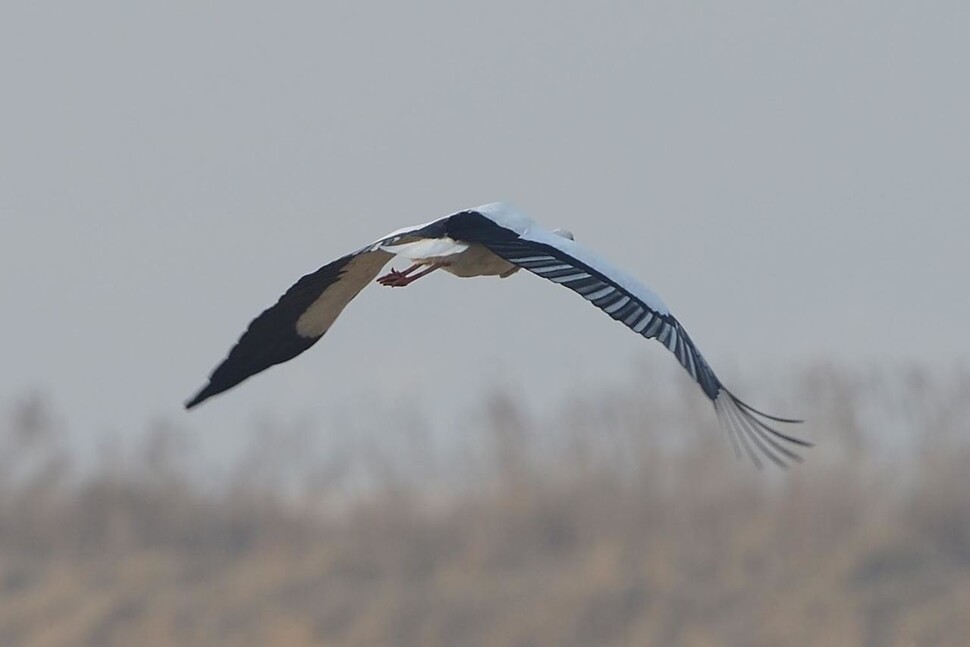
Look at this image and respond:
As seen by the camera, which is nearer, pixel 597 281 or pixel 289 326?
pixel 597 281

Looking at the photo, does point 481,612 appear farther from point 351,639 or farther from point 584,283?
point 584,283

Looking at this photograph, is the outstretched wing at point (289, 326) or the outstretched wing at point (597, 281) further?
the outstretched wing at point (289, 326)

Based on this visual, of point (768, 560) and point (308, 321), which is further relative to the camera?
point (768, 560)

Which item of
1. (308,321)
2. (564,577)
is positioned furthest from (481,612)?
(308,321)

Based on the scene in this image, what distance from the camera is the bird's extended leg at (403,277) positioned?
28.9 feet

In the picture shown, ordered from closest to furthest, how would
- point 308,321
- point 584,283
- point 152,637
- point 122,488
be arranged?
point 584,283 → point 308,321 → point 152,637 → point 122,488

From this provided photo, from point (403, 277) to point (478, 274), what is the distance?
0.28 m

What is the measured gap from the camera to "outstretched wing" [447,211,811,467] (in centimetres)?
777

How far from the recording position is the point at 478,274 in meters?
8.79

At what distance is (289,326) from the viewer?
9.14m

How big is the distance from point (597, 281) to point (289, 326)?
1.48 metres

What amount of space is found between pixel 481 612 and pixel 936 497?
13.4 feet

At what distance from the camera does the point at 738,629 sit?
2048cm

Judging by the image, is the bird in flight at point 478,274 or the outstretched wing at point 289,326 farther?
the outstretched wing at point 289,326
